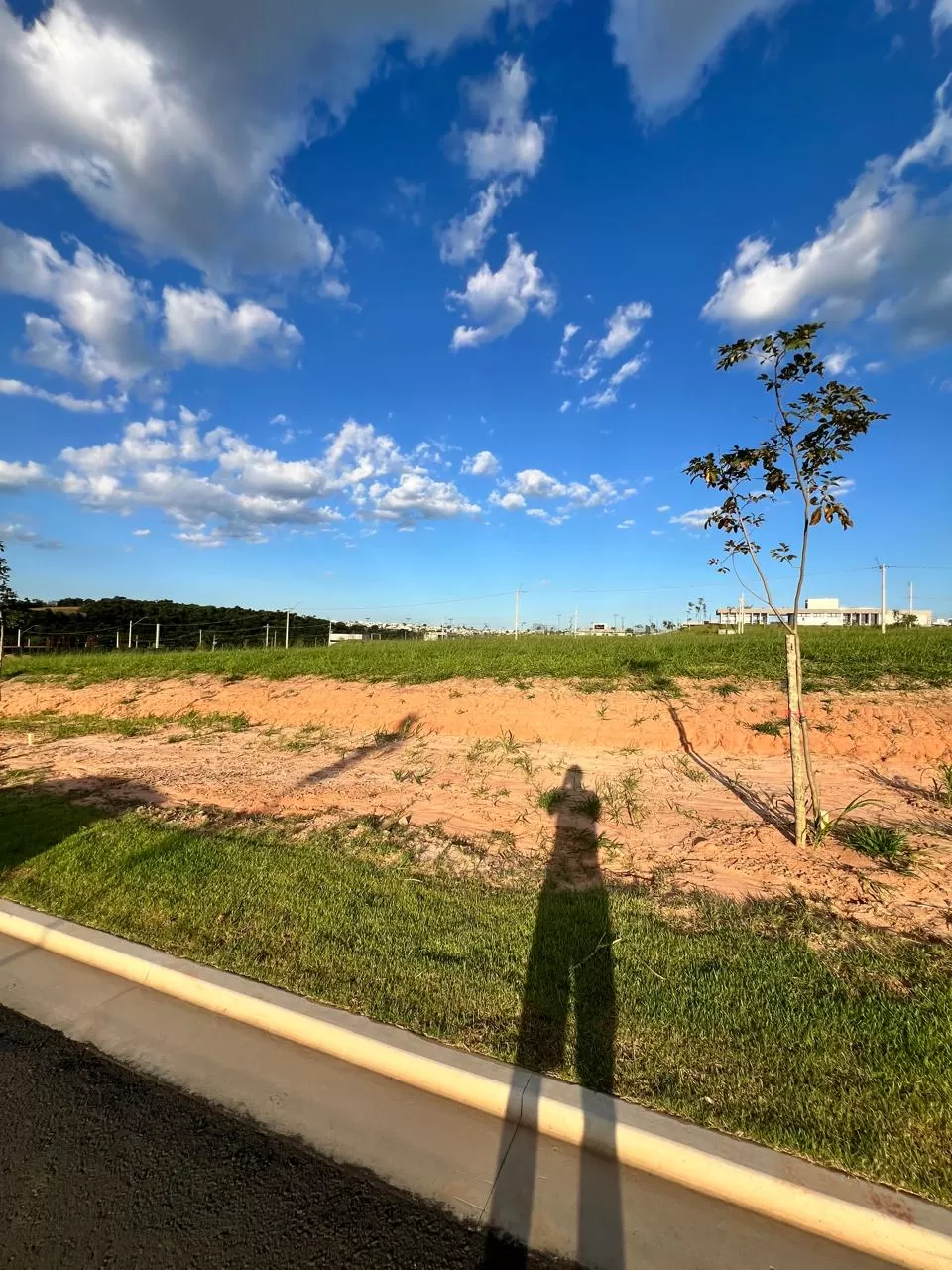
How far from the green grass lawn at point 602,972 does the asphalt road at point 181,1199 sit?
0.83m

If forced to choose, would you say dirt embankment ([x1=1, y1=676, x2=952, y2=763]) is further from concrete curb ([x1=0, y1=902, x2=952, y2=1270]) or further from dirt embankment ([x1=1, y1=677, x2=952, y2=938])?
concrete curb ([x1=0, y1=902, x2=952, y2=1270])

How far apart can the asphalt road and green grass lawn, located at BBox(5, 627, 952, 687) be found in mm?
9651

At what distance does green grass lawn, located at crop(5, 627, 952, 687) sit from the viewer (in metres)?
10.8

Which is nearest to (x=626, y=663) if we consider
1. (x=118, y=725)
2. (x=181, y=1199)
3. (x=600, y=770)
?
(x=600, y=770)

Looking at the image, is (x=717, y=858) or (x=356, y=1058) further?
(x=717, y=858)

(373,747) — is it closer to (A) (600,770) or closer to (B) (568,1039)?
(A) (600,770)

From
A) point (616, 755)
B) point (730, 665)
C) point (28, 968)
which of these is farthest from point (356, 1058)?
point (730, 665)

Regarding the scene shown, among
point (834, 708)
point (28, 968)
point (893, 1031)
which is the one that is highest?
point (834, 708)

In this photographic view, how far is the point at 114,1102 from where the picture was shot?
302 centimetres

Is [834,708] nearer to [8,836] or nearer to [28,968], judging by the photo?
[28,968]

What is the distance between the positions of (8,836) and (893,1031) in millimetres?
8041

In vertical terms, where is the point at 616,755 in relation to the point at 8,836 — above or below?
above

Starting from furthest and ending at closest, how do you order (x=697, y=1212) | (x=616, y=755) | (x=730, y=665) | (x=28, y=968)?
(x=730, y=665) < (x=616, y=755) < (x=28, y=968) < (x=697, y=1212)

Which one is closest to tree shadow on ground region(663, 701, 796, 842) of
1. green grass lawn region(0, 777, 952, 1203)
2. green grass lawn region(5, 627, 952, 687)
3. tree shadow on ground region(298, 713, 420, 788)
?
green grass lawn region(0, 777, 952, 1203)
